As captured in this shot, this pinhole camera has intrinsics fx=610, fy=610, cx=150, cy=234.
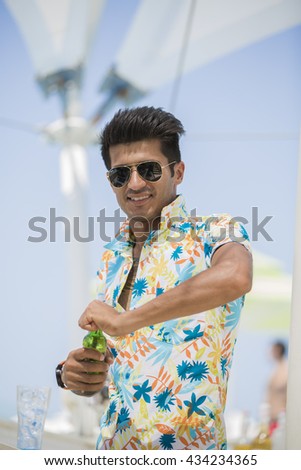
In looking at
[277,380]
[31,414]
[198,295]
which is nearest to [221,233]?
[198,295]

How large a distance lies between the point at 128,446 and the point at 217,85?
881 centimetres

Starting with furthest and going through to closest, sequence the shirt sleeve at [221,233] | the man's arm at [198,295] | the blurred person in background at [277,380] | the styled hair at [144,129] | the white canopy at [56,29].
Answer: the blurred person in background at [277,380], the white canopy at [56,29], the styled hair at [144,129], the shirt sleeve at [221,233], the man's arm at [198,295]

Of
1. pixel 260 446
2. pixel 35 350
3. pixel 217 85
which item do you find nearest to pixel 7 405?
pixel 260 446

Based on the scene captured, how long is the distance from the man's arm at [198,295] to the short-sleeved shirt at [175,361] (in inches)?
5.3

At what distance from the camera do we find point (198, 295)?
1.31 meters

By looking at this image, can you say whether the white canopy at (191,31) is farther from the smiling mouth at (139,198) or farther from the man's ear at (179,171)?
the smiling mouth at (139,198)

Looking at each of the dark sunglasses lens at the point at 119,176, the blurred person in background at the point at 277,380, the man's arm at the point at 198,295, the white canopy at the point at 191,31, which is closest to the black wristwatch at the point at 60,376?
the man's arm at the point at 198,295

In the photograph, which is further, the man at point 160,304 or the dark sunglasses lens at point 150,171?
the dark sunglasses lens at point 150,171

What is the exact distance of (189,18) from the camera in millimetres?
5219

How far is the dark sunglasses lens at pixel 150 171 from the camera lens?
1.73 metres

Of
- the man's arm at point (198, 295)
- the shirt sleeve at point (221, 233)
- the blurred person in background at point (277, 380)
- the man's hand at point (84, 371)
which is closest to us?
the man's arm at point (198, 295)

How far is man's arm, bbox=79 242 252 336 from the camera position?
4.33 ft

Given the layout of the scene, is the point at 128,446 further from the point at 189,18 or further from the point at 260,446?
the point at 189,18

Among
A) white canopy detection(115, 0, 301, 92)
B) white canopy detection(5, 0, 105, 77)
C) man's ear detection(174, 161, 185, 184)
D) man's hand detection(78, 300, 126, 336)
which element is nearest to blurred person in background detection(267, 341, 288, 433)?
white canopy detection(115, 0, 301, 92)
